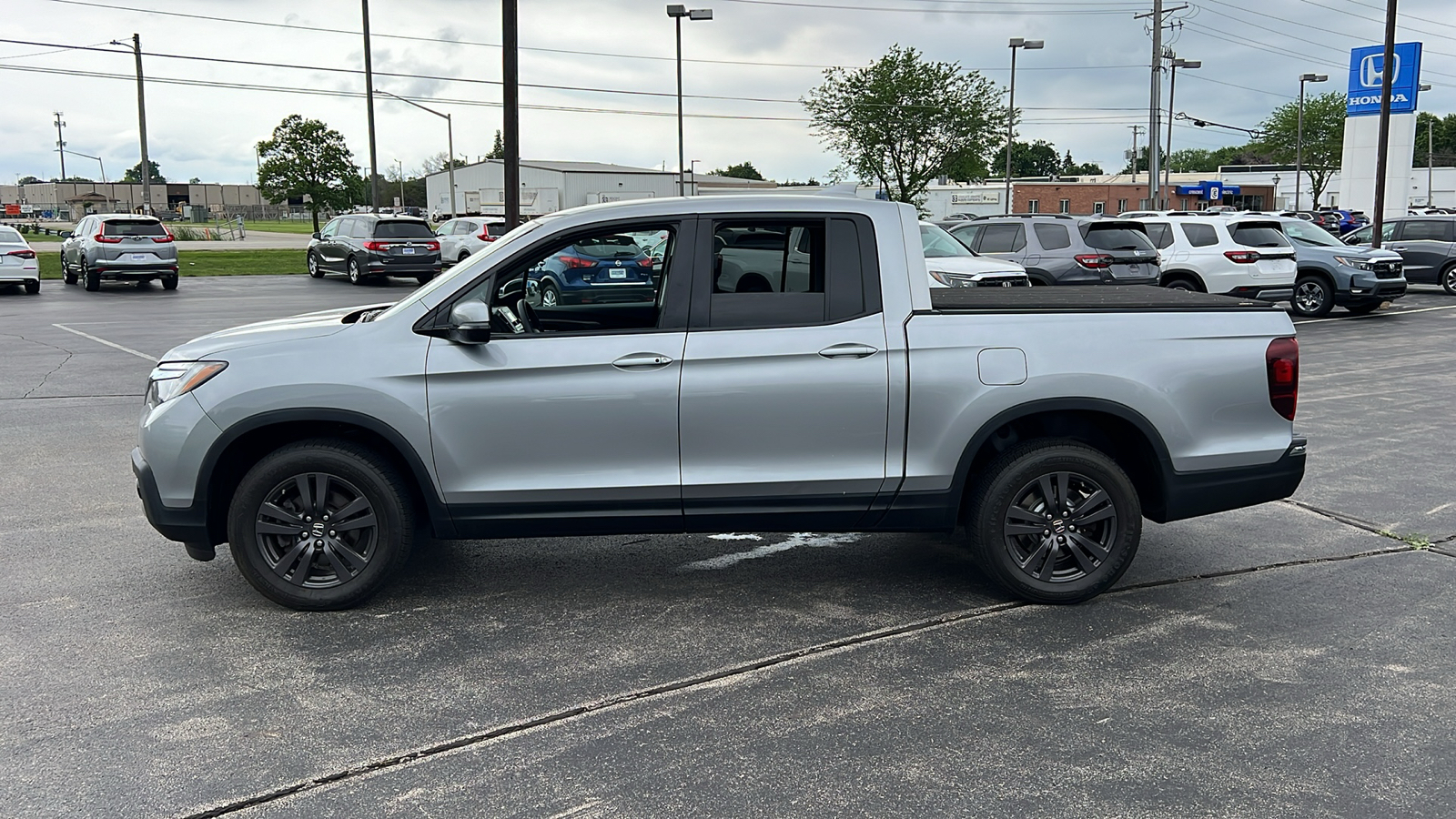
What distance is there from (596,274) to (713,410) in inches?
37.3

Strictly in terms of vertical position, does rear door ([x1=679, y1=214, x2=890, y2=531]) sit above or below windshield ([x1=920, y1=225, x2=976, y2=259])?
below

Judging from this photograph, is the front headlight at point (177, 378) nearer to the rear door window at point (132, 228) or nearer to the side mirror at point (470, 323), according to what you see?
the side mirror at point (470, 323)

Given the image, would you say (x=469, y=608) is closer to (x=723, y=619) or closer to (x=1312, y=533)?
(x=723, y=619)

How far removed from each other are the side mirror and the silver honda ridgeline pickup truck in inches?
0.5

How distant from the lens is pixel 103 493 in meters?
7.32

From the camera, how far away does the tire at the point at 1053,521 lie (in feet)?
16.8

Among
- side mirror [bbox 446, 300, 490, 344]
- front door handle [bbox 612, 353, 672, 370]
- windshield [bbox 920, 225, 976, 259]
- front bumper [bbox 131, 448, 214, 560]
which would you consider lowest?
front bumper [bbox 131, 448, 214, 560]

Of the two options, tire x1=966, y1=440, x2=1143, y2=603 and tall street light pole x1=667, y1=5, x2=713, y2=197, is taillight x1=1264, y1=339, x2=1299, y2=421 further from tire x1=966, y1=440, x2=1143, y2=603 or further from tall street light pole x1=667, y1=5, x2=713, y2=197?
tall street light pole x1=667, y1=5, x2=713, y2=197

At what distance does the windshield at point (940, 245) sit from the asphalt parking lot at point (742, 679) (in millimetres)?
9495

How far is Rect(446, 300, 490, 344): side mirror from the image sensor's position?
478cm

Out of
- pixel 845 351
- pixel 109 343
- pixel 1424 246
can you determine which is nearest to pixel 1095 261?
pixel 1424 246

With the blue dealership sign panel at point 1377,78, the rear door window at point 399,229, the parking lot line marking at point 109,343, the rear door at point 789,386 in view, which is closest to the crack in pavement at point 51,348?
the parking lot line marking at point 109,343

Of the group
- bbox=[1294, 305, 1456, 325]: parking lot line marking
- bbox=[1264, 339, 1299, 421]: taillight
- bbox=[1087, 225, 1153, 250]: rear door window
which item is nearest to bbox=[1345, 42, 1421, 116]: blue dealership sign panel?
bbox=[1294, 305, 1456, 325]: parking lot line marking

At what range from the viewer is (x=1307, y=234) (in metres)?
20.7
